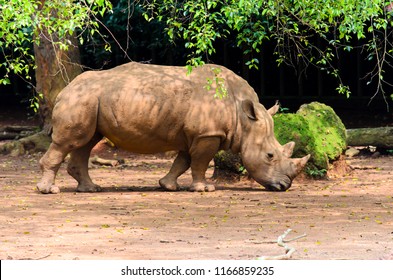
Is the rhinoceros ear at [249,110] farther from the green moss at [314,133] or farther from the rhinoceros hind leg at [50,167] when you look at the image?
the rhinoceros hind leg at [50,167]

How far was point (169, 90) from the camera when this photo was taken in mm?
12180

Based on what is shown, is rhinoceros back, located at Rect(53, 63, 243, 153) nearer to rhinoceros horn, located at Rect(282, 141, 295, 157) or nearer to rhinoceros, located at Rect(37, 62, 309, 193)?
rhinoceros, located at Rect(37, 62, 309, 193)

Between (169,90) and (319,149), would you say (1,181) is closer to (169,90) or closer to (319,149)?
(169,90)

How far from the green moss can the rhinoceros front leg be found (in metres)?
1.54

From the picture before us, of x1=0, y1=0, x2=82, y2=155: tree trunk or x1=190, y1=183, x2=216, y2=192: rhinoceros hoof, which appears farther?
x1=0, y1=0, x2=82, y2=155: tree trunk

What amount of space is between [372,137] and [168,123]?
5.76m

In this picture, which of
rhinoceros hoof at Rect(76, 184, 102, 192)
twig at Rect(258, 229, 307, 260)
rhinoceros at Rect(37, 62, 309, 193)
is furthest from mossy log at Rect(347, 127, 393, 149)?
twig at Rect(258, 229, 307, 260)

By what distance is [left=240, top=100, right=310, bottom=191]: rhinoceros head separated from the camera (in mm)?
12438

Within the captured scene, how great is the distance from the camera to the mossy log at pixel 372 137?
16656 millimetres

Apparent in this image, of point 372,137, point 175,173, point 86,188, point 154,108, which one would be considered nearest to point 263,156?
point 175,173

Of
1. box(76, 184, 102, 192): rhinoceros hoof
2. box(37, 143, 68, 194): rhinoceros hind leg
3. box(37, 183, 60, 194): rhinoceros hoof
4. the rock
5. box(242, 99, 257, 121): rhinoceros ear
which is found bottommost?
the rock

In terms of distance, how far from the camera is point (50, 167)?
12.2 meters

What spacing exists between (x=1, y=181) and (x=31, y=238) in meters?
5.33

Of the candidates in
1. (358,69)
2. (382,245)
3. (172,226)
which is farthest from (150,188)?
(358,69)
